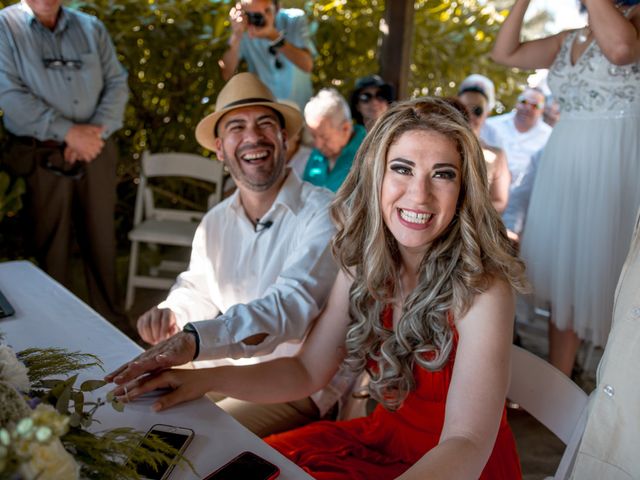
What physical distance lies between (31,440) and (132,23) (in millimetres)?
4647

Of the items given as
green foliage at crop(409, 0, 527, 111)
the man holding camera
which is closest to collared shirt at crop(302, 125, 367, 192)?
the man holding camera

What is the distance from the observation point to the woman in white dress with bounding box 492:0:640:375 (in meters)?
2.44

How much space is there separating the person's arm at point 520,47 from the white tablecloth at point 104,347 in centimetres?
208

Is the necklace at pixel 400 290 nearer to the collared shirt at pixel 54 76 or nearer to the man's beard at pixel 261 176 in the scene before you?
the man's beard at pixel 261 176

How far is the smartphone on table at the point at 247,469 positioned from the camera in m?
1.13

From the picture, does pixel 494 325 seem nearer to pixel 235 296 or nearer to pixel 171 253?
pixel 235 296

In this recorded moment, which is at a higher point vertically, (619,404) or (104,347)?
(619,404)

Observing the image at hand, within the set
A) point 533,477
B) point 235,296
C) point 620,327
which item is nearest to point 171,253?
point 235,296

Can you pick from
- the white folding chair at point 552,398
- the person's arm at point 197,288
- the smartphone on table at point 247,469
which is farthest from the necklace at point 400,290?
the person's arm at point 197,288

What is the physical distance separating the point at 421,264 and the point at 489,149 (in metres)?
1.84

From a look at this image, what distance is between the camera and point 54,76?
3623 millimetres

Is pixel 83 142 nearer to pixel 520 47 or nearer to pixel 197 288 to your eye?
pixel 197 288

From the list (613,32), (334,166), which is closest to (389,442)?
(613,32)

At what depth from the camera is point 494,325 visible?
1.47 m
